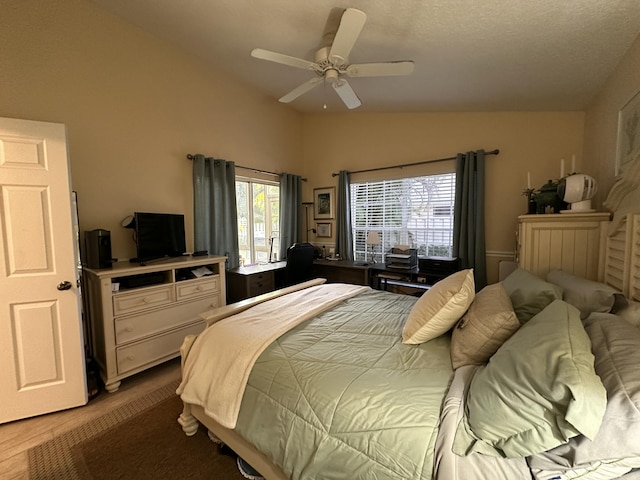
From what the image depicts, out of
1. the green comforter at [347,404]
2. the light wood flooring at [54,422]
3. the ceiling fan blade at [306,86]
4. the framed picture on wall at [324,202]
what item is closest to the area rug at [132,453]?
the light wood flooring at [54,422]

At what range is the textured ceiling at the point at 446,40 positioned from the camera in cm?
160

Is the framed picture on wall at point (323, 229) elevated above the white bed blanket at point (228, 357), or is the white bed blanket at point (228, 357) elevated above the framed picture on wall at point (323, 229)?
the framed picture on wall at point (323, 229)

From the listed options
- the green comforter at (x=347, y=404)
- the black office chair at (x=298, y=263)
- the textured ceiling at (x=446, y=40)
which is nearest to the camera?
the green comforter at (x=347, y=404)

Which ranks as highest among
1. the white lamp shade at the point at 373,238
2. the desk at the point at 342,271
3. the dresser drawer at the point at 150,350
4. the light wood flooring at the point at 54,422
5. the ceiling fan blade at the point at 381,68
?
the ceiling fan blade at the point at 381,68

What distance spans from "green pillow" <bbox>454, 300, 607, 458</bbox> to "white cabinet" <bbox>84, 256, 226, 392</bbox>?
7.84ft

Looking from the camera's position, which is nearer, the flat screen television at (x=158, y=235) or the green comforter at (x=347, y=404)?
the green comforter at (x=347, y=404)

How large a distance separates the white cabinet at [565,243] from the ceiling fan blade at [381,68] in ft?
4.55

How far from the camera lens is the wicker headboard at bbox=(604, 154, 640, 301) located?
1.33 meters

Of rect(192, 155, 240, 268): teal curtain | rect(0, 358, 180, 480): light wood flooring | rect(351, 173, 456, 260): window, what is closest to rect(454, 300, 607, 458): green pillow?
rect(0, 358, 180, 480): light wood flooring

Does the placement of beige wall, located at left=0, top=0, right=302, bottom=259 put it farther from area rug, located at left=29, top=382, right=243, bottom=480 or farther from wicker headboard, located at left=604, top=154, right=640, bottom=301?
wicker headboard, located at left=604, top=154, right=640, bottom=301

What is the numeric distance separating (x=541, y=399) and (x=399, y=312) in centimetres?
110

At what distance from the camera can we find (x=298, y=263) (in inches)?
141

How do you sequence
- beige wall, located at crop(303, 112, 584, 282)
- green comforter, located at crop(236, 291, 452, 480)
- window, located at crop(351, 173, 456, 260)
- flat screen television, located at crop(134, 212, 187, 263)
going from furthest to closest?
window, located at crop(351, 173, 456, 260) → beige wall, located at crop(303, 112, 584, 282) → flat screen television, located at crop(134, 212, 187, 263) → green comforter, located at crop(236, 291, 452, 480)

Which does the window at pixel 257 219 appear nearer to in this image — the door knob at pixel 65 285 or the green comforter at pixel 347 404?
the door knob at pixel 65 285
